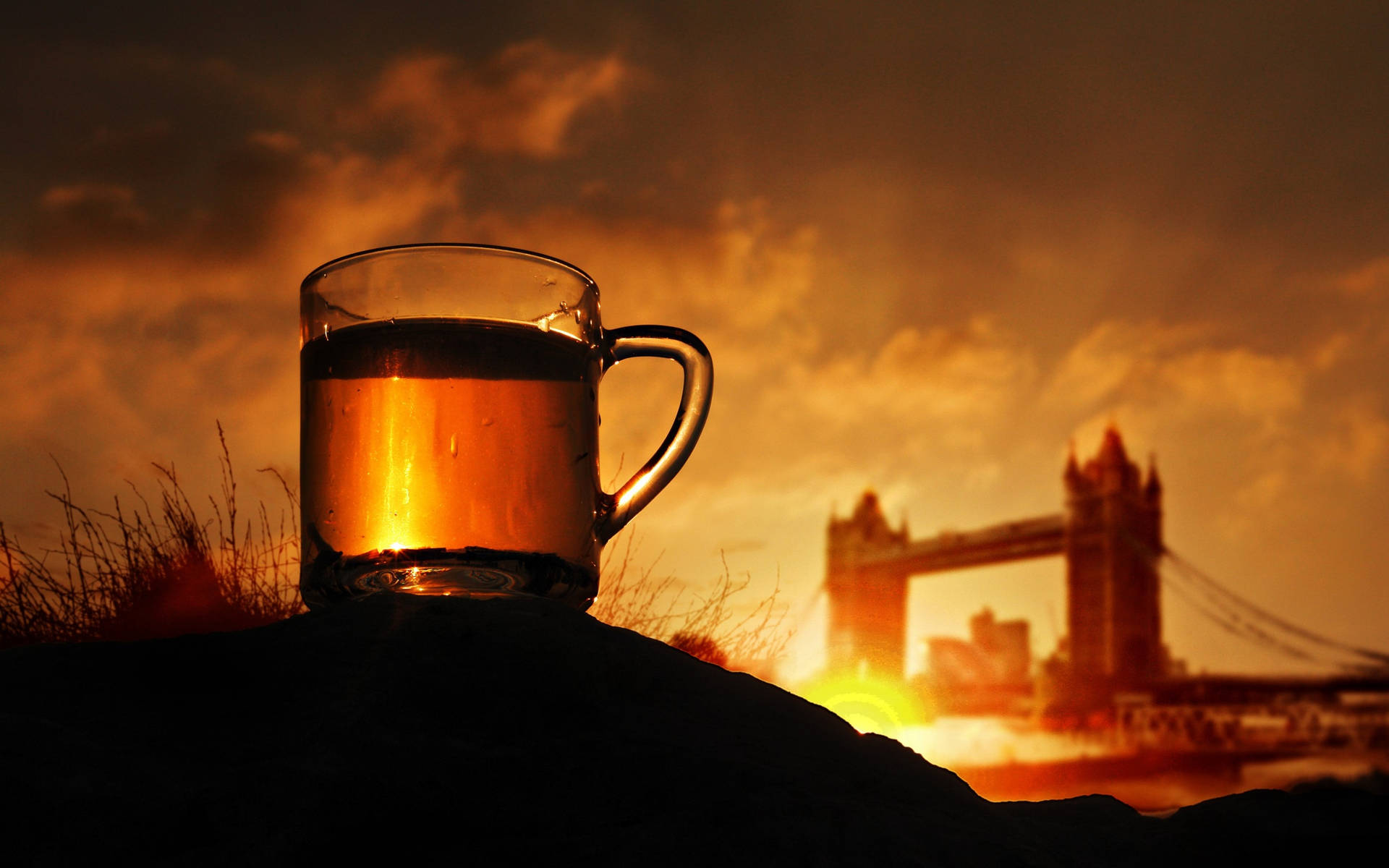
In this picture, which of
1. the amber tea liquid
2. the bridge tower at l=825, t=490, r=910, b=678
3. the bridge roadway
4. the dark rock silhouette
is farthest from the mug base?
the bridge tower at l=825, t=490, r=910, b=678

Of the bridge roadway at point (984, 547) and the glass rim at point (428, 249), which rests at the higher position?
the bridge roadway at point (984, 547)

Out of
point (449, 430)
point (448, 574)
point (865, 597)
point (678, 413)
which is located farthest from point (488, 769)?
point (865, 597)

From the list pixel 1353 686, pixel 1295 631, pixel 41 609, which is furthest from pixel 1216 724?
pixel 41 609

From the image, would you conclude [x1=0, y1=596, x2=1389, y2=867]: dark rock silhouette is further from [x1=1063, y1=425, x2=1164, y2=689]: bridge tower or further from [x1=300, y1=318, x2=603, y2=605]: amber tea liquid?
[x1=1063, y1=425, x2=1164, y2=689]: bridge tower

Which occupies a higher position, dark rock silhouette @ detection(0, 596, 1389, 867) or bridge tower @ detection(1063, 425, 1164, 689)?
bridge tower @ detection(1063, 425, 1164, 689)

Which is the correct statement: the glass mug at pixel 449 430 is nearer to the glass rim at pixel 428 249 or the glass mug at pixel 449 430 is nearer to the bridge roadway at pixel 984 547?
the glass rim at pixel 428 249

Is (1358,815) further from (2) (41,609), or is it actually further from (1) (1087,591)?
(1) (1087,591)

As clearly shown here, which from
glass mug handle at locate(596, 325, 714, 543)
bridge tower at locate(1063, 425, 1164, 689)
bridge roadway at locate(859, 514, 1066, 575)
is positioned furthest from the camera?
bridge roadway at locate(859, 514, 1066, 575)

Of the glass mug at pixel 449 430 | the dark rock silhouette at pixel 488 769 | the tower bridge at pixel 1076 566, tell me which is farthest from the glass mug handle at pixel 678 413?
the tower bridge at pixel 1076 566
